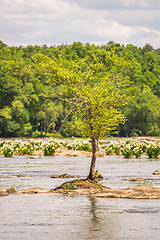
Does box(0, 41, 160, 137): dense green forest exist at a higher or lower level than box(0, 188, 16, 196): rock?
higher

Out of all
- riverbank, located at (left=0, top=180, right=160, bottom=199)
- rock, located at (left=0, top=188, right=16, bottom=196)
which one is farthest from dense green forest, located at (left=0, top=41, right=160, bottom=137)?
rock, located at (left=0, top=188, right=16, bottom=196)

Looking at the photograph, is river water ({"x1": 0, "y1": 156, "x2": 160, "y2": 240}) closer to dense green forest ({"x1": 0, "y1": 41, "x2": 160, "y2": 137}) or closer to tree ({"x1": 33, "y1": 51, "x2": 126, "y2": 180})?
tree ({"x1": 33, "y1": 51, "x2": 126, "y2": 180})

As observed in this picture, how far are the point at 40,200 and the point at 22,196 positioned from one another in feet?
3.92

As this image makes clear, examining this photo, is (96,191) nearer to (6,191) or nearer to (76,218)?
(6,191)

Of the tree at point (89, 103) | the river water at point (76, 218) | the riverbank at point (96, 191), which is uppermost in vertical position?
the tree at point (89, 103)

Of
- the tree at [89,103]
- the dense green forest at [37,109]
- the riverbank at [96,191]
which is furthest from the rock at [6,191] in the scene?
the dense green forest at [37,109]

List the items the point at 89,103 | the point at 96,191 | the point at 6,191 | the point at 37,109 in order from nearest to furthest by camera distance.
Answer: the point at 96,191
the point at 6,191
the point at 89,103
the point at 37,109

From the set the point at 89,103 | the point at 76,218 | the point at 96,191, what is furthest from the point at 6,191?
the point at 76,218

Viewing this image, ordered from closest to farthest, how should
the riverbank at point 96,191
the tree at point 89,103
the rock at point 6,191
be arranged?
1. the riverbank at point 96,191
2. the rock at point 6,191
3. the tree at point 89,103

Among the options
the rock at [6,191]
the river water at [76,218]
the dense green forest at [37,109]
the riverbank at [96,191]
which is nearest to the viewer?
the river water at [76,218]

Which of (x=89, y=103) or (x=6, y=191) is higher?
(x=89, y=103)

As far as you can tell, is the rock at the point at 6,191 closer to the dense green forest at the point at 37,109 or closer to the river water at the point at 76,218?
the river water at the point at 76,218

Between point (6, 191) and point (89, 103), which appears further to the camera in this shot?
point (89, 103)

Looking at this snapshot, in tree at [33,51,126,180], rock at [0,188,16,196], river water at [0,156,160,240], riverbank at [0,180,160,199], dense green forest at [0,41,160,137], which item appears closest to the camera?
river water at [0,156,160,240]
